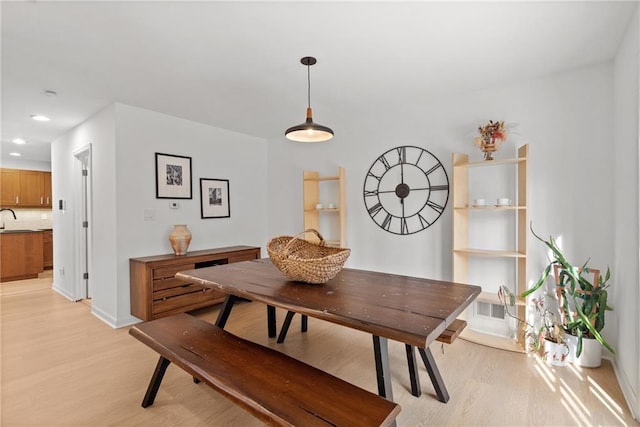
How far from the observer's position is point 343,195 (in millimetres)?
3721

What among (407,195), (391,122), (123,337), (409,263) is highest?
(391,122)

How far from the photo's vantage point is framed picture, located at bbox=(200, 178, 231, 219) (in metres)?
3.99

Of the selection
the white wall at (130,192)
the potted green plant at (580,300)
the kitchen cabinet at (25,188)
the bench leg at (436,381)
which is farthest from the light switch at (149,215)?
the kitchen cabinet at (25,188)

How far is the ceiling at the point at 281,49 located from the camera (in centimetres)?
176

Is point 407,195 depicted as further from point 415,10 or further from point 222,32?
point 222,32

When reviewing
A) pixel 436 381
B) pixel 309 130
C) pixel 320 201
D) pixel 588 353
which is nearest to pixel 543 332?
pixel 588 353

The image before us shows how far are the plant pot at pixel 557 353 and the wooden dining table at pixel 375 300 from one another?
1.06 metres

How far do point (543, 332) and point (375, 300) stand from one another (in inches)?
72.5

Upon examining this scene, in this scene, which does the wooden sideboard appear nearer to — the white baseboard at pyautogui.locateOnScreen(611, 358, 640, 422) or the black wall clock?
the black wall clock

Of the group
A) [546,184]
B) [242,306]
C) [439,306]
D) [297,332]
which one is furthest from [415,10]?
[242,306]

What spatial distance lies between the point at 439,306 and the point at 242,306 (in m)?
2.92

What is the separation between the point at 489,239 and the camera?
9.61 ft

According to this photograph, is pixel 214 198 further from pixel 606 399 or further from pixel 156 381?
pixel 606 399

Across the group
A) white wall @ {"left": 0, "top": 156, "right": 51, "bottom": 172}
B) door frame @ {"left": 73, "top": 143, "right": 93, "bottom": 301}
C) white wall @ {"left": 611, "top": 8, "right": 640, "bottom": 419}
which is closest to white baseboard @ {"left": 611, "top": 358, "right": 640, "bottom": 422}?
white wall @ {"left": 611, "top": 8, "right": 640, "bottom": 419}
